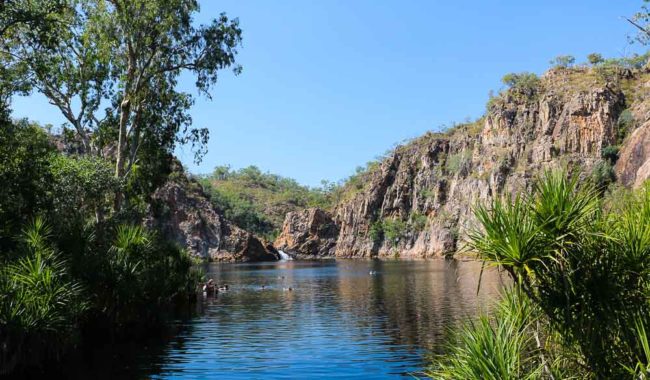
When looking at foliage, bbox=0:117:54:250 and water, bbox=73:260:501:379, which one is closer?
water, bbox=73:260:501:379

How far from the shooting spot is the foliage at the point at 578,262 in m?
9.89

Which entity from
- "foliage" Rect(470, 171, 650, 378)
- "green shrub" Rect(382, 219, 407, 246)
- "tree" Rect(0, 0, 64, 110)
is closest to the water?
"foliage" Rect(470, 171, 650, 378)

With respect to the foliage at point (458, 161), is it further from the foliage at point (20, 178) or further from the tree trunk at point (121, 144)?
the foliage at point (20, 178)

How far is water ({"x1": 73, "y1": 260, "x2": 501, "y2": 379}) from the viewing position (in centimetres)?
2170

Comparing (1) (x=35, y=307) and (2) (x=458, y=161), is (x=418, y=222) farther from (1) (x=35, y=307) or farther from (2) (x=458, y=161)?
(1) (x=35, y=307)

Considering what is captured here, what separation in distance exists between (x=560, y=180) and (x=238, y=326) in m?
25.9

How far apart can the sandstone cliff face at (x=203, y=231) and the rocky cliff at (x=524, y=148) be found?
44.3 meters

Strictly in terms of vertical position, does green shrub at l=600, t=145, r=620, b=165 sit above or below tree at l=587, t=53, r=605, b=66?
below

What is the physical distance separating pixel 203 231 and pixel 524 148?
9324 centimetres

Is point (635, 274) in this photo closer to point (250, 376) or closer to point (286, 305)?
point (250, 376)

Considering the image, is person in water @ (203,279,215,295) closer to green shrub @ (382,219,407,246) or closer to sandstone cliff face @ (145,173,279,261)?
sandstone cliff face @ (145,173,279,261)

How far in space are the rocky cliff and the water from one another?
215 ft

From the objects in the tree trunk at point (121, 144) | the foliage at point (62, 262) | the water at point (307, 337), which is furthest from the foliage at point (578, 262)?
the tree trunk at point (121, 144)

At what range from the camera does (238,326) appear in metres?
33.1
